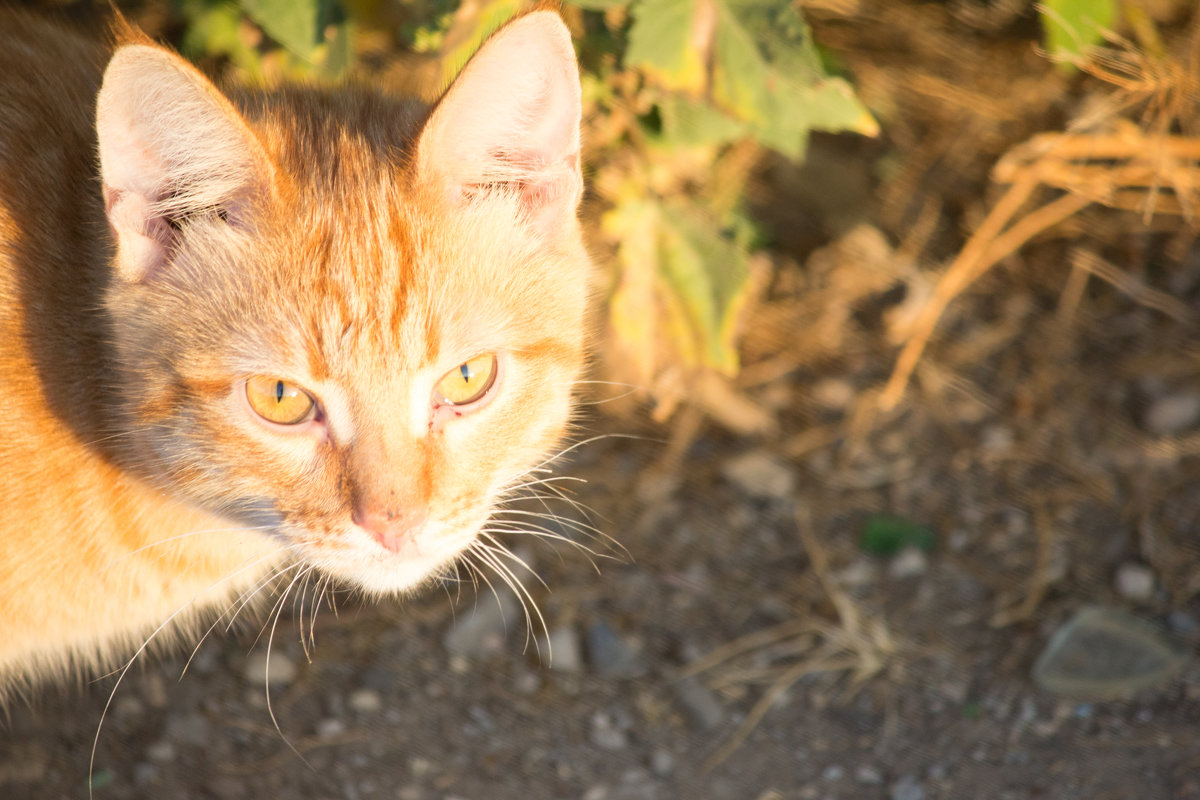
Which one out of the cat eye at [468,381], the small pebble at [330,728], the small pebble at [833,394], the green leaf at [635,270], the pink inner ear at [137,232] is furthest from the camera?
the small pebble at [833,394]

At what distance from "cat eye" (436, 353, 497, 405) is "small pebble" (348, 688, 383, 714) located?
38.6 inches

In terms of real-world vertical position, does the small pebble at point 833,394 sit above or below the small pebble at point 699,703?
above

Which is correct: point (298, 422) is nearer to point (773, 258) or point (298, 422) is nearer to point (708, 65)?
point (708, 65)

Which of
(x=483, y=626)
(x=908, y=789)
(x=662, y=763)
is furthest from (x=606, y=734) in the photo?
(x=908, y=789)

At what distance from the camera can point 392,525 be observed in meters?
1.62

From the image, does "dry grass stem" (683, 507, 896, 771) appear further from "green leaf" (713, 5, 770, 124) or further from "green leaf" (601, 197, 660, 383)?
"green leaf" (713, 5, 770, 124)

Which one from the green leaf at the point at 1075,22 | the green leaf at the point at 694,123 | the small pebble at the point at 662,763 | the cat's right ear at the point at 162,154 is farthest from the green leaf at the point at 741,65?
the small pebble at the point at 662,763

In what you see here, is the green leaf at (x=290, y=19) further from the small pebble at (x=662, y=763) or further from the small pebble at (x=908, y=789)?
the small pebble at (x=908, y=789)

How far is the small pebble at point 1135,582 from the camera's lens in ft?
8.08

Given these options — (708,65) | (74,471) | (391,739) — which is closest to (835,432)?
(708,65)

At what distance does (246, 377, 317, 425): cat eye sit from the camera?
1657 millimetres

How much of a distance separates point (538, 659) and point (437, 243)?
1173 millimetres

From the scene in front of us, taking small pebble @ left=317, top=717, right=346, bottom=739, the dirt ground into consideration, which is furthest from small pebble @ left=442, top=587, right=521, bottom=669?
small pebble @ left=317, top=717, right=346, bottom=739

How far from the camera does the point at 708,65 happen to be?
2.26 metres
